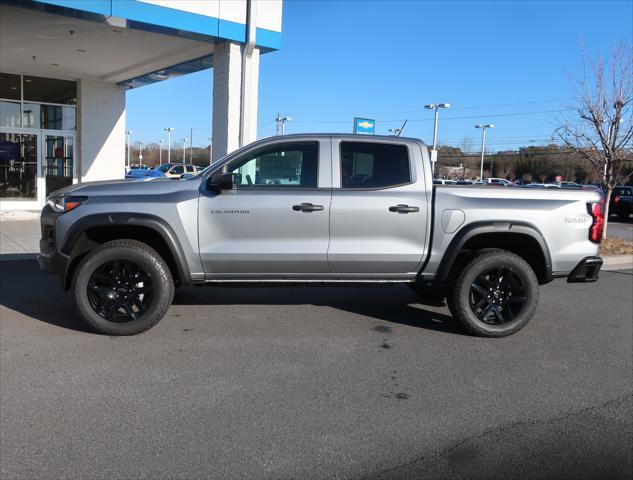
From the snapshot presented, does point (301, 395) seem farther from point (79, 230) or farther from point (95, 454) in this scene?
point (79, 230)

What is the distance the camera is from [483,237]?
573 centimetres

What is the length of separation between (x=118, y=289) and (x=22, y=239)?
701cm

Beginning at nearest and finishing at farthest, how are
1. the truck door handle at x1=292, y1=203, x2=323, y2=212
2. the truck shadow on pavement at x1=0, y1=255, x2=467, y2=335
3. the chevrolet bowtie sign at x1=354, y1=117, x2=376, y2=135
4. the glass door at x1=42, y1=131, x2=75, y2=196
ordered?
1. the truck door handle at x1=292, y1=203, x2=323, y2=212
2. the truck shadow on pavement at x1=0, y1=255, x2=467, y2=335
3. the chevrolet bowtie sign at x1=354, y1=117, x2=376, y2=135
4. the glass door at x1=42, y1=131, x2=75, y2=196

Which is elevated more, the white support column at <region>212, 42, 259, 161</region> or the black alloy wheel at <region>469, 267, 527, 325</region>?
the white support column at <region>212, 42, 259, 161</region>

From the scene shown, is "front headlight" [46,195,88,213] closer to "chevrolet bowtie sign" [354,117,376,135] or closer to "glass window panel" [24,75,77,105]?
"chevrolet bowtie sign" [354,117,376,135]

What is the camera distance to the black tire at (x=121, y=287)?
5254mm

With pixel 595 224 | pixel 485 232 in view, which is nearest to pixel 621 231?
pixel 595 224

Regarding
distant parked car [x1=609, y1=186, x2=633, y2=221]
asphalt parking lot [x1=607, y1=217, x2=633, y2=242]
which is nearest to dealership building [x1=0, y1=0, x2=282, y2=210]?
asphalt parking lot [x1=607, y1=217, x2=633, y2=242]

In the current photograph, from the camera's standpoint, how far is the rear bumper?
5668 millimetres

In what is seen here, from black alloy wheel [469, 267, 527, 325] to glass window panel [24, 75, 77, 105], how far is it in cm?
1588

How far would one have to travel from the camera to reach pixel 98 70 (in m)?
15.9

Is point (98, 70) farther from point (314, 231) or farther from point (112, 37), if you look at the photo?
point (314, 231)

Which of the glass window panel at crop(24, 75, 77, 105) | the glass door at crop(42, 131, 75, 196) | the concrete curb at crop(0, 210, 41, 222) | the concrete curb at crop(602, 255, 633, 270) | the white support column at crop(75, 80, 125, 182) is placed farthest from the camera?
the white support column at crop(75, 80, 125, 182)

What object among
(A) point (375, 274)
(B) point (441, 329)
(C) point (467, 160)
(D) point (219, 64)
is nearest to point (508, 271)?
(B) point (441, 329)
